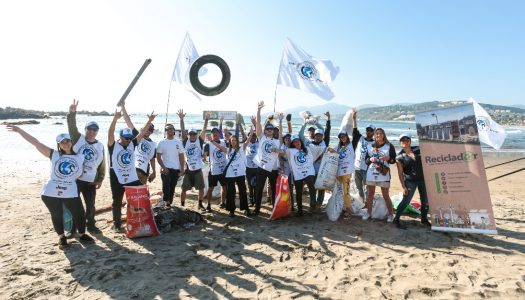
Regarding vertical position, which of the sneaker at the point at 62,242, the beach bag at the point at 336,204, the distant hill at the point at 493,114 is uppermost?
the sneaker at the point at 62,242

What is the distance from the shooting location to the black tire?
28.0 feet

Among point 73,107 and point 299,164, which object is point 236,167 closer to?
point 299,164

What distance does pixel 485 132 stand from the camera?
5.66m

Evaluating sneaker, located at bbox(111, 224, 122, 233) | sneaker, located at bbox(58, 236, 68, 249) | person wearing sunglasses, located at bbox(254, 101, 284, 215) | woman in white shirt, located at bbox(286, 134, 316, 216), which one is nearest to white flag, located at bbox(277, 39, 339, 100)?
person wearing sunglasses, located at bbox(254, 101, 284, 215)

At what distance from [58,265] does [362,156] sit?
16.5 ft

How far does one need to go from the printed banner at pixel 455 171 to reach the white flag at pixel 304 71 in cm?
332

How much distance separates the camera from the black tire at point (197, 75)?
28.0 ft

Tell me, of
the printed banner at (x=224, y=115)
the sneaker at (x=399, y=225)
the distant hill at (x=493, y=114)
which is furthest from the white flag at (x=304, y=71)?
the distant hill at (x=493, y=114)

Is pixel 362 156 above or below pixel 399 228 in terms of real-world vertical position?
above

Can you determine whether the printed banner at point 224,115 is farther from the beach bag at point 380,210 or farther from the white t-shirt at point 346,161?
the beach bag at point 380,210

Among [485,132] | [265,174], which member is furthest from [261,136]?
[485,132]

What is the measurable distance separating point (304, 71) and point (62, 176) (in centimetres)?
569

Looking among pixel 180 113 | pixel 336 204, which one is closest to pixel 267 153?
pixel 336 204

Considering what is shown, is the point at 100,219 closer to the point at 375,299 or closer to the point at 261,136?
the point at 261,136
